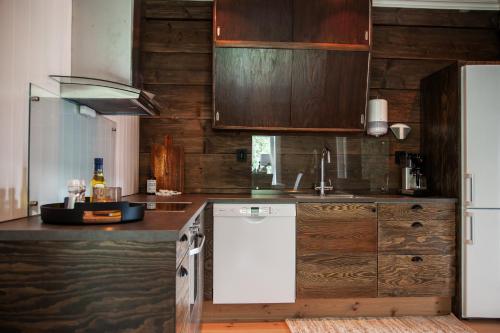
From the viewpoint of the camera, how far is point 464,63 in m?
2.84

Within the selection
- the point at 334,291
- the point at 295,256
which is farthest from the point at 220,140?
the point at 334,291

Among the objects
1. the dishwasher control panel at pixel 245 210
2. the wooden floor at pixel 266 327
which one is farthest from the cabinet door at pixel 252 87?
the wooden floor at pixel 266 327

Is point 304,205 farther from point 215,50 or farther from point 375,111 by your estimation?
point 215,50

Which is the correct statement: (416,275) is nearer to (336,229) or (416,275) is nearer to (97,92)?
(336,229)

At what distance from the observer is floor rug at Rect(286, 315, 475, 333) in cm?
260

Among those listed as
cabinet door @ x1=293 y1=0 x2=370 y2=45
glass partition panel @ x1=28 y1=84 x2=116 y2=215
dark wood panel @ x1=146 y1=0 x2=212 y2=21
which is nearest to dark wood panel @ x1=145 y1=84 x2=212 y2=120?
dark wood panel @ x1=146 y1=0 x2=212 y2=21

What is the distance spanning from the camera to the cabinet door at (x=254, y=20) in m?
2.98

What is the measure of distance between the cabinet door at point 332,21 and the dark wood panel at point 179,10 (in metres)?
0.76

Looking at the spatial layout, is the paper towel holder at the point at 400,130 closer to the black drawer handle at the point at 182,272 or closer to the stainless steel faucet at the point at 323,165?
the stainless steel faucet at the point at 323,165

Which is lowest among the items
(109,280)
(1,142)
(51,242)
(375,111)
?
(109,280)

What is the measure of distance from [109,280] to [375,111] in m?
2.62

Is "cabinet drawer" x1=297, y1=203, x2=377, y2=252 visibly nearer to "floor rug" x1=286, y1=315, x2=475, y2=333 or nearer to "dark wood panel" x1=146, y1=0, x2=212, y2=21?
"floor rug" x1=286, y1=315, x2=475, y2=333

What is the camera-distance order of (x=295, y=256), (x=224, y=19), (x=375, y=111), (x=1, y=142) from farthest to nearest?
(x=375, y=111) → (x=224, y=19) → (x=295, y=256) → (x=1, y=142)

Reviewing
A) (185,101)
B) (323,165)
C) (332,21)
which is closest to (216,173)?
(185,101)
